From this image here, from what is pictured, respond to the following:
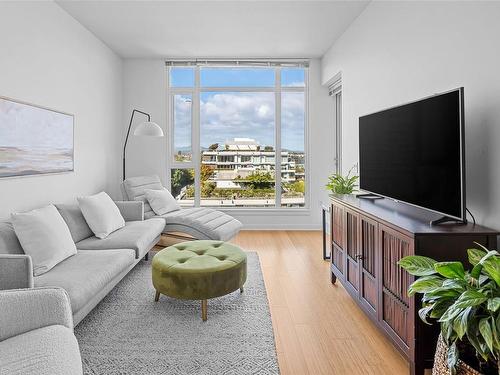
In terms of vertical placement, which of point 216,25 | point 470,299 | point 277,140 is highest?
point 216,25

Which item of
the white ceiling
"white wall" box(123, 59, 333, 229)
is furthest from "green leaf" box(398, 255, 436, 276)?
"white wall" box(123, 59, 333, 229)

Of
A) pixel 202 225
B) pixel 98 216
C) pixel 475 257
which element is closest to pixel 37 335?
pixel 475 257

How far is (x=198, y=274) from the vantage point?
2.36 metres

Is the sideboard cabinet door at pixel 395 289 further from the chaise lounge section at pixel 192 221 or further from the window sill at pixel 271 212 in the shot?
the window sill at pixel 271 212

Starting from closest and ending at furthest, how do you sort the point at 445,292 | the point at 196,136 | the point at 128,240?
the point at 445,292 < the point at 128,240 < the point at 196,136

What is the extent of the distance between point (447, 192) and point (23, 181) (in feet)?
10.3

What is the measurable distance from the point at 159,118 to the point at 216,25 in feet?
6.16

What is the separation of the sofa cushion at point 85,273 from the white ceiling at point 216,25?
245cm

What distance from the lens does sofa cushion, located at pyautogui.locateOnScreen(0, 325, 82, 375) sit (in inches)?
46.8

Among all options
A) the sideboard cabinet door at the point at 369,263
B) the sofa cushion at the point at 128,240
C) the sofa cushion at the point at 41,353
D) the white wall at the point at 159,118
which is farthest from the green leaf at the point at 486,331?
the white wall at the point at 159,118

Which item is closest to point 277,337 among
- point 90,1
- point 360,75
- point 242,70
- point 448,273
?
point 448,273

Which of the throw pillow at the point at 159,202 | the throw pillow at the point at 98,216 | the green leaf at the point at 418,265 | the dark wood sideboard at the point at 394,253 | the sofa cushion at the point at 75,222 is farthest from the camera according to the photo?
the throw pillow at the point at 159,202

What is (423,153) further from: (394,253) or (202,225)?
(202,225)

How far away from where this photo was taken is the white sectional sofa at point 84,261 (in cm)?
181
